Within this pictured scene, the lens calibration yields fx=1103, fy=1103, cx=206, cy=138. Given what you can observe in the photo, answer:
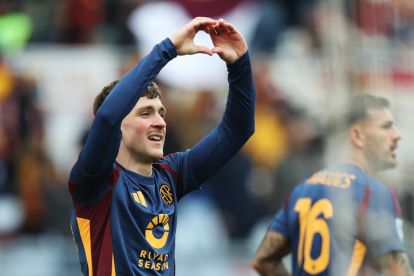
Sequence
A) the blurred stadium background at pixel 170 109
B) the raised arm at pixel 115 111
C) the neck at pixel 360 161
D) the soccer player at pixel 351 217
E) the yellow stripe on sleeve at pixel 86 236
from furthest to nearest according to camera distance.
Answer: the blurred stadium background at pixel 170 109
the neck at pixel 360 161
the soccer player at pixel 351 217
the yellow stripe on sleeve at pixel 86 236
the raised arm at pixel 115 111

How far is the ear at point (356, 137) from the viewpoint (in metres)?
7.95

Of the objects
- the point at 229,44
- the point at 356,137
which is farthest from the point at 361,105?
the point at 229,44

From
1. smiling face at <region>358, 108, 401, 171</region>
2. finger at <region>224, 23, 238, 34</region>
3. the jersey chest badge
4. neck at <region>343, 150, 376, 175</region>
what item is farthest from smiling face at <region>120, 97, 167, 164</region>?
smiling face at <region>358, 108, 401, 171</region>

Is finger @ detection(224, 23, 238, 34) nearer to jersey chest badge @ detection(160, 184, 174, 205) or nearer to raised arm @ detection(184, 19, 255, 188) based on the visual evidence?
raised arm @ detection(184, 19, 255, 188)

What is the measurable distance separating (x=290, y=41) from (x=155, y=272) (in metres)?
9.05

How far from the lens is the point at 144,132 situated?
6.29 m

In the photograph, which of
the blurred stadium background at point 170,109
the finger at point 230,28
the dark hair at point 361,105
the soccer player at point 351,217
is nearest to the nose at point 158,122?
the finger at point 230,28

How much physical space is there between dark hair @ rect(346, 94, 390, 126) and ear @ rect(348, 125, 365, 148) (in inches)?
2.0

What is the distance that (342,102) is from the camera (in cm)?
661

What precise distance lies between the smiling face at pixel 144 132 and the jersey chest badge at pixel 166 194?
0.20 metres

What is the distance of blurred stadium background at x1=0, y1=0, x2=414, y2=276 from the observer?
38.6 ft

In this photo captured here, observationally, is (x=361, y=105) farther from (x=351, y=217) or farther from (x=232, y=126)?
(x=232, y=126)

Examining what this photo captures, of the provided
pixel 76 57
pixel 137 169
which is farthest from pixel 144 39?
pixel 137 169

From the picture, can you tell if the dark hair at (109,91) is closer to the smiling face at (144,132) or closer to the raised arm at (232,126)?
the smiling face at (144,132)
